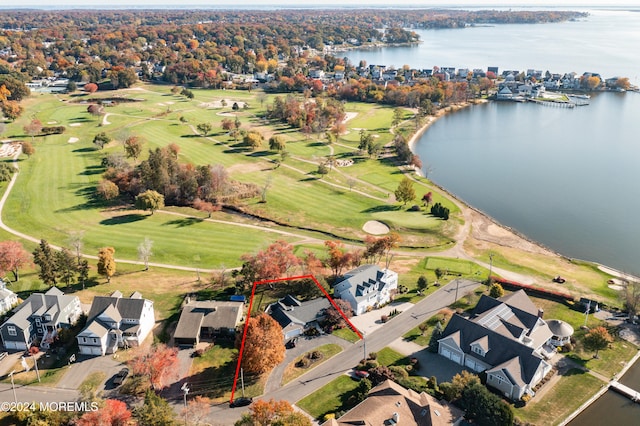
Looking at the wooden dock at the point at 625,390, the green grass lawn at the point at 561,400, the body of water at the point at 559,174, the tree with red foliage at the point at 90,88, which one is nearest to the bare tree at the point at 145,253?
the green grass lawn at the point at 561,400

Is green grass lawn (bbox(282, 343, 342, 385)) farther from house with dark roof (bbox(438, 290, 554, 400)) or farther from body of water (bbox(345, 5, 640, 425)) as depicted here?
body of water (bbox(345, 5, 640, 425))

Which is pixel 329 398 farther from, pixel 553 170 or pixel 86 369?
pixel 553 170

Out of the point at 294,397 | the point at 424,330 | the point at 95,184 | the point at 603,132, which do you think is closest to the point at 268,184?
the point at 95,184

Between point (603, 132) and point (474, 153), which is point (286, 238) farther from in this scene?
point (603, 132)

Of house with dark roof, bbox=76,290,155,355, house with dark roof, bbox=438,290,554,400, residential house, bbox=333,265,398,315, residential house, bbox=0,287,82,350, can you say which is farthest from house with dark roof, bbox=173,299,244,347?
house with dark roof, bbox=438,290,554,400

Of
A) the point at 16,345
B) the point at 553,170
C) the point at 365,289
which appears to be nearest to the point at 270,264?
the point at 365,289
